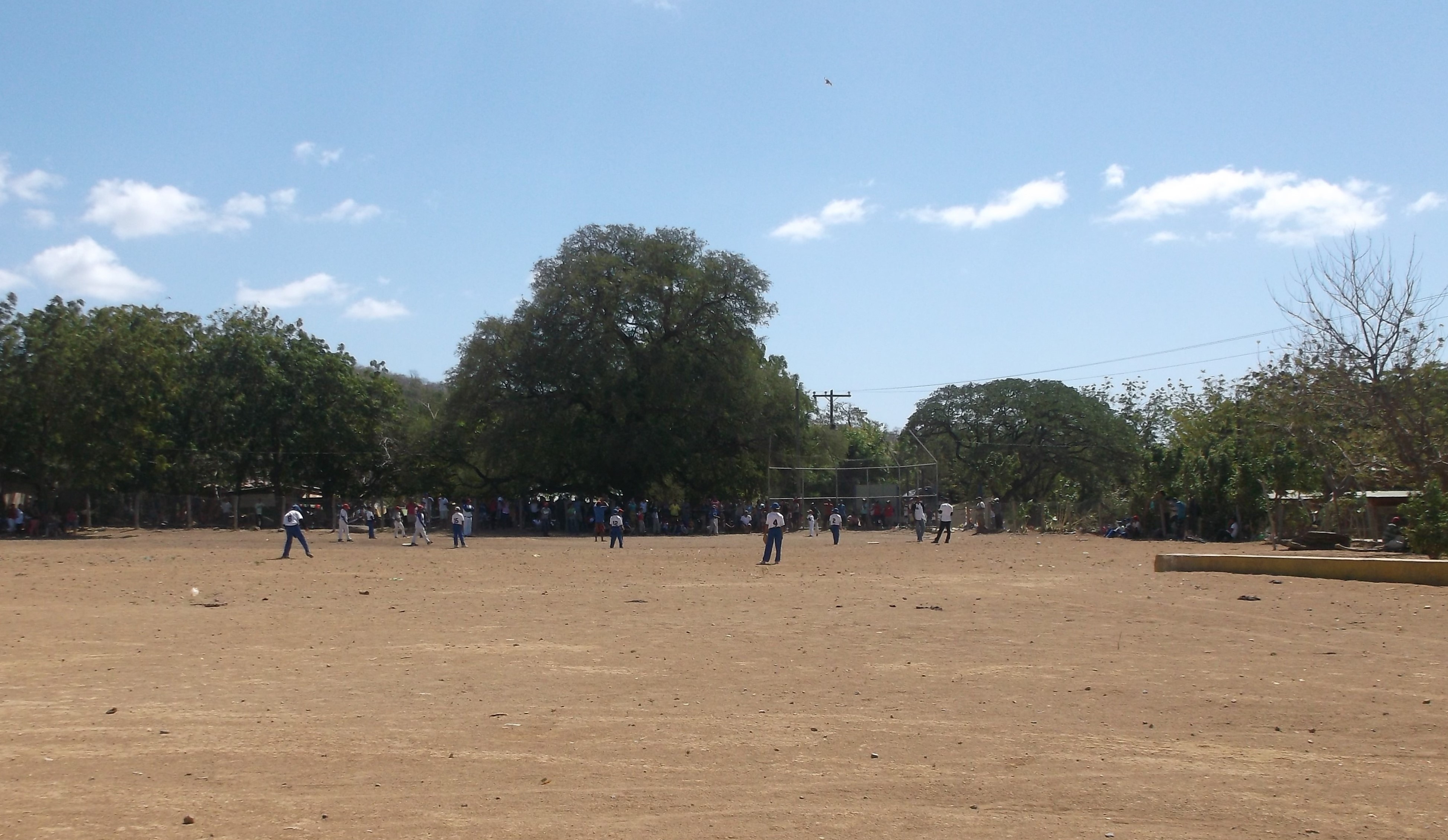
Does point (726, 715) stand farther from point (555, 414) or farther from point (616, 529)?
point (555, 414)

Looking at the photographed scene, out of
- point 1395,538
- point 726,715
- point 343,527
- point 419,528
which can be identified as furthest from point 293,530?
point 1395,538

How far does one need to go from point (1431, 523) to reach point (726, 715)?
68.7 ft

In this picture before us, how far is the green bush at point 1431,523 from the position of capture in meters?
24.2

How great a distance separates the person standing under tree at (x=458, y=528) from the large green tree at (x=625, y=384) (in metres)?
14.8

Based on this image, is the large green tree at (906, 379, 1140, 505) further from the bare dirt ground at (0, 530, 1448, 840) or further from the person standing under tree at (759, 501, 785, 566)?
the bare dirt ground at (0, 530, 1448, 840)

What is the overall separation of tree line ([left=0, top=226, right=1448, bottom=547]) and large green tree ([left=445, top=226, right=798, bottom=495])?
9cm

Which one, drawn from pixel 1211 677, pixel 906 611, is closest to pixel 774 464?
pixel 906 611

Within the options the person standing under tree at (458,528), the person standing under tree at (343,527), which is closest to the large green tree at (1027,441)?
the person standing under tree at (458,528)

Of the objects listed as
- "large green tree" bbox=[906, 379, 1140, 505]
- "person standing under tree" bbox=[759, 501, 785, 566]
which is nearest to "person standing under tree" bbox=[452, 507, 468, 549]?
"person standing under tree" bbox=[759, 501, 785, 566]

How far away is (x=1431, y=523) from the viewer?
24422 mm

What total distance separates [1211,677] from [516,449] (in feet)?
143

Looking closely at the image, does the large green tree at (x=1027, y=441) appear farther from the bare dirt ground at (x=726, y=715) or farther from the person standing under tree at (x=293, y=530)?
the bare dirt ground at (x=726, y=715)

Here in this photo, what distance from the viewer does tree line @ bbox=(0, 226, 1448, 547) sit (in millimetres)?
43469

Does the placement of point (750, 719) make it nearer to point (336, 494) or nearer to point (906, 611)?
point (906, 611)
